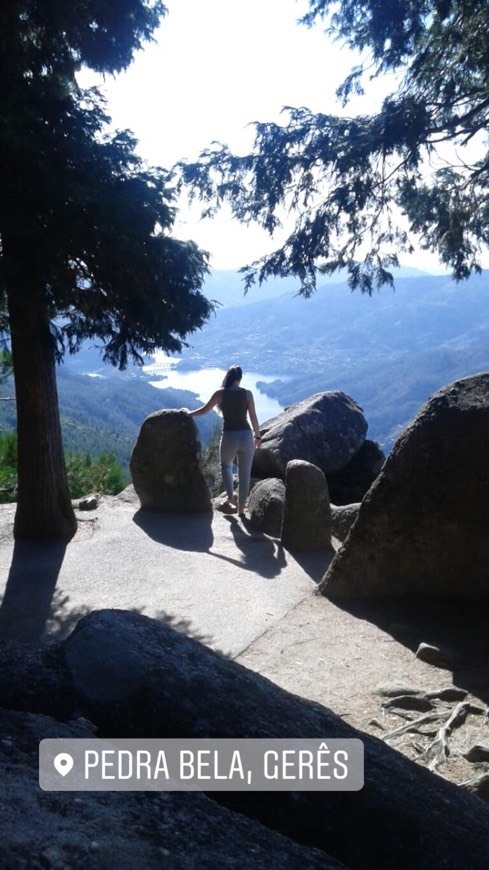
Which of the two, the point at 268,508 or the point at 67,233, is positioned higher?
the point at 67,233

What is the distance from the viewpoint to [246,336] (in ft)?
176

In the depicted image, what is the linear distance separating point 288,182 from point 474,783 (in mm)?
5978

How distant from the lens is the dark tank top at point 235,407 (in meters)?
9.10

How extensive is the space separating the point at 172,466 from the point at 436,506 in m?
4.37

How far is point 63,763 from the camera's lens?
192 cm

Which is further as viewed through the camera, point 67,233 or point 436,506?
point 67,233

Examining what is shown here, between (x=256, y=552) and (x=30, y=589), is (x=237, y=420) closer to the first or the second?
(x=256, y=552)

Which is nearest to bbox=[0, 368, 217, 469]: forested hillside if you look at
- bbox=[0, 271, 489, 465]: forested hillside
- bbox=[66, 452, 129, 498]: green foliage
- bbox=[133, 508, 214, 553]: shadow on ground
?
bbox=[0, 271, 489, 465]: forested hillside

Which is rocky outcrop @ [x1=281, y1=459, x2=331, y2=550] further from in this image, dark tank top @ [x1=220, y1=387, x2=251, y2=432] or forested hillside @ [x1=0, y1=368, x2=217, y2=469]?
forested hillside @ [x1=0, y1=368, x2=217, y2=469]

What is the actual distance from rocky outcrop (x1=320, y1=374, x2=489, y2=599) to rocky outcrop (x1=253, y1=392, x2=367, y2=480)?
198 inches

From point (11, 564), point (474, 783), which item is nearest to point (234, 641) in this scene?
point (474, 783)

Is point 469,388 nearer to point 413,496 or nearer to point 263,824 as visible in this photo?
point 413,496

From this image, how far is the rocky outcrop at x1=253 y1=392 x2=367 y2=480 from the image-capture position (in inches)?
450

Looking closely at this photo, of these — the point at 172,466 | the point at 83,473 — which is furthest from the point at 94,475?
the point at 172,466
